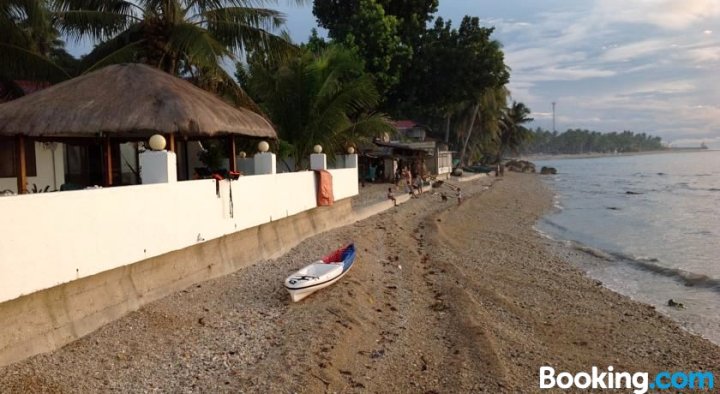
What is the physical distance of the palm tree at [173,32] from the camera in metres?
11.9

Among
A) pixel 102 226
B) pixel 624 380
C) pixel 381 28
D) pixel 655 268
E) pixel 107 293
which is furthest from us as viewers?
pixel 381 28

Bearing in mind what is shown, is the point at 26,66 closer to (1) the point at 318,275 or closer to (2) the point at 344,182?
(1) the point at 318,275

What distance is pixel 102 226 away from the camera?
620cm

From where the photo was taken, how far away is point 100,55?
1330 cm

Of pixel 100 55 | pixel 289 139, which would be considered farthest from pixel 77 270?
pixel 289 139

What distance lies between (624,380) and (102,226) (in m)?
6.31

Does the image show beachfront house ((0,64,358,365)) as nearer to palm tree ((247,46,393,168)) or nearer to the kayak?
the kayak

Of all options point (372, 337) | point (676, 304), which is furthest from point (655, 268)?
point (372, 337)

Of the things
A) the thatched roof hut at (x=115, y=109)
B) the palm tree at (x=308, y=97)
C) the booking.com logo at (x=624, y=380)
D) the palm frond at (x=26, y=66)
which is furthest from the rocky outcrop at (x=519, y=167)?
the booking.com logo at (x=624, y=380)

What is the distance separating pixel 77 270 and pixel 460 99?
32.2m

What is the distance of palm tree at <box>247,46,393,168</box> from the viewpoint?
55.7ft

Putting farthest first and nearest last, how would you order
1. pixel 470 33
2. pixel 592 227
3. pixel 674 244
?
pixel 470 33, pixel 592 227, pixel 674 244

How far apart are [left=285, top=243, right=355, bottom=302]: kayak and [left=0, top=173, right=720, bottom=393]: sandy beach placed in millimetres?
159

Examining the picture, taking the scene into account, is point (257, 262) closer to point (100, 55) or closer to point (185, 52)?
point (185, 52)
